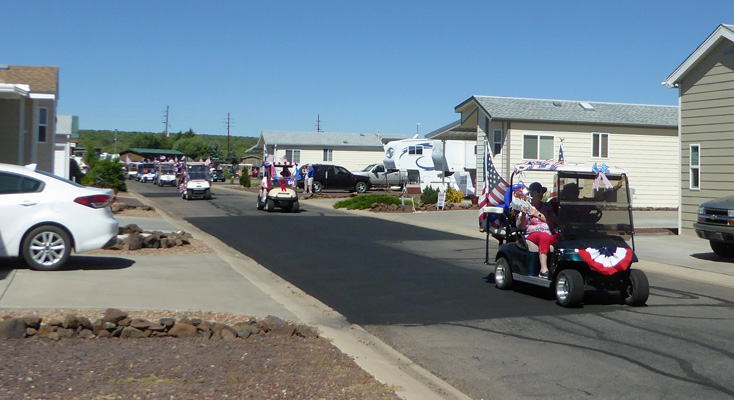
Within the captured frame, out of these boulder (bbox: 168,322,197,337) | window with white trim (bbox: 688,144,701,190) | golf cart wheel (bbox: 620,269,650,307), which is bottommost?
boulder (bbox: 168,322,197,337)

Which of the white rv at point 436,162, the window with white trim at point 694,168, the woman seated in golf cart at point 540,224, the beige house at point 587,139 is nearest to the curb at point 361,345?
the woman seated in golf cart at point 540,224

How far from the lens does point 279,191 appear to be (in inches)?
1129

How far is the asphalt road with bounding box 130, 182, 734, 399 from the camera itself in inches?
249

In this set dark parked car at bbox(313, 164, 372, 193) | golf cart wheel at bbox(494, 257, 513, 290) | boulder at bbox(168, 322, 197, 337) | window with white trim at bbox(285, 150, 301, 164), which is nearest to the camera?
boulder at bbox(168, 322, 197, 337)

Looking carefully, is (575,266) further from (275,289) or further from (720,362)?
(275,289)

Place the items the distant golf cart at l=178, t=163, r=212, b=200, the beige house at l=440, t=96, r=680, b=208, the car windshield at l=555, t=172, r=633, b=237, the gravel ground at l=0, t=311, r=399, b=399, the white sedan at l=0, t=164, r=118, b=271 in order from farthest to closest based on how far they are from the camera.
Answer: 1. the distant golf cart at l=178, t=163, r=212, b=200
2. the beige house at l=440, t=96, r=680, b=208
3. the white sedan at l=0, t=164, r=118, b=271
4. the car windshield at l=555, t=172, r=633, b=237
5. the gravel ground at l=0, t=311, r=399, b=399

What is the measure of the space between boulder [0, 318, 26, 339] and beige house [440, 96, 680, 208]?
2679 centimetres

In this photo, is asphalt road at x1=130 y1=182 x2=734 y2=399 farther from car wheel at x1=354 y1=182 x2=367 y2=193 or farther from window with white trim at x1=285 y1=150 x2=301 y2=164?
window with white trim at x1=285 y1=150 x2=301 y2=164

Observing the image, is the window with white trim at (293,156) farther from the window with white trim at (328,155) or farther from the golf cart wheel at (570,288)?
the golf cart wheel at (570,288)

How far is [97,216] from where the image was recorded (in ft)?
36.9

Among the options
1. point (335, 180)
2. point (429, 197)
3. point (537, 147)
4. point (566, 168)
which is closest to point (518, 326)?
point (566, 168)

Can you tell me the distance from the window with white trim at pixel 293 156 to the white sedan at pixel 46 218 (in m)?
51.5

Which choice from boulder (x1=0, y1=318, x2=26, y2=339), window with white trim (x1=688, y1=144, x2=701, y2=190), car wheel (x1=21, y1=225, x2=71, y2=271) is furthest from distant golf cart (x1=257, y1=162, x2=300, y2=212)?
boulder (x1=0, y1=318, x2=26, y2=339)

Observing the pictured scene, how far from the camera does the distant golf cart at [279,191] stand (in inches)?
1127
